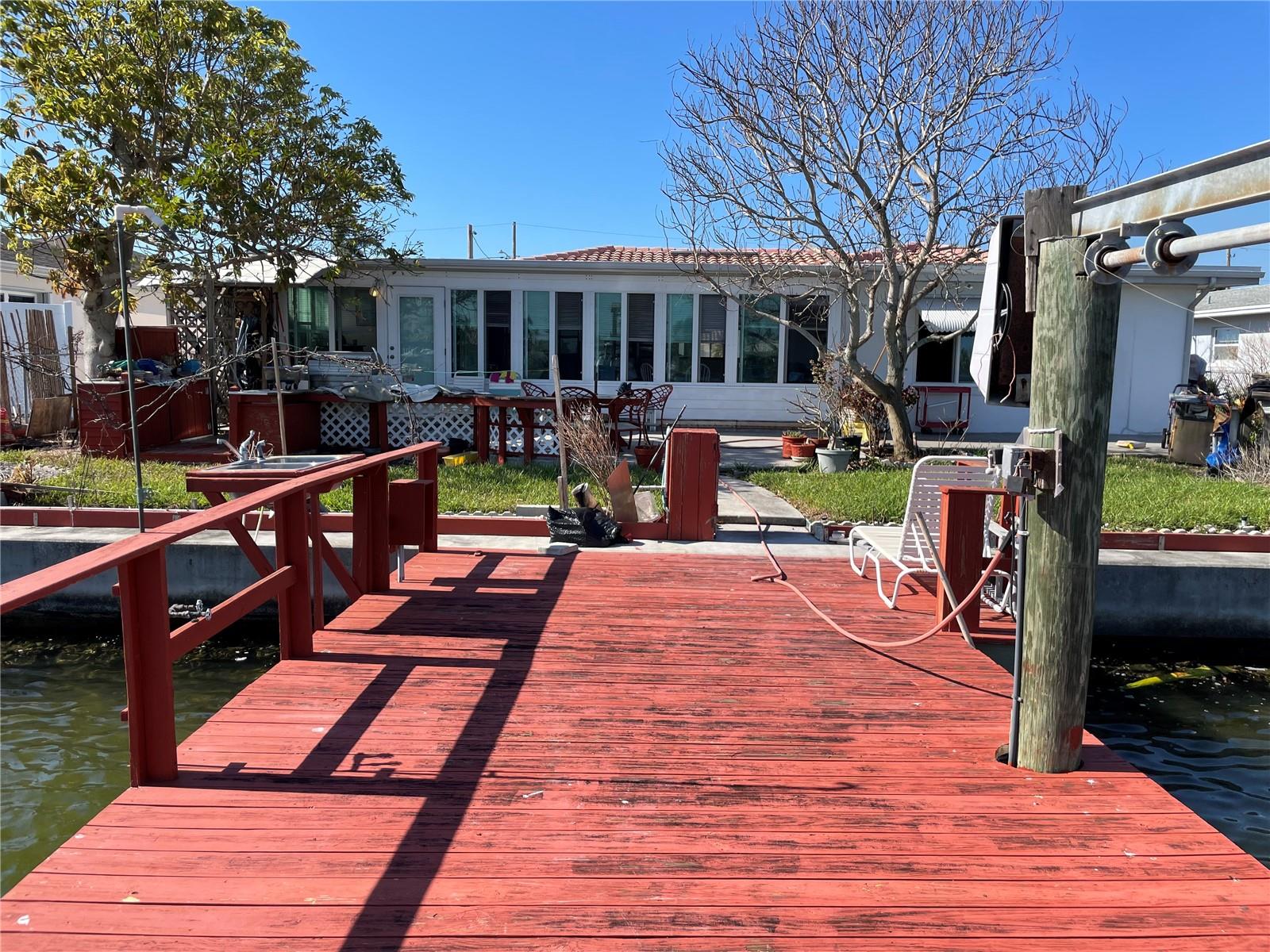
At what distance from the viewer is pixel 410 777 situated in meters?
3.18

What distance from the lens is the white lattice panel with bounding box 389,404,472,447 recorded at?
12516 mm

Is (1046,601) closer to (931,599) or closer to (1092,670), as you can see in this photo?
(931,599)

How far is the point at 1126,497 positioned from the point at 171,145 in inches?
530

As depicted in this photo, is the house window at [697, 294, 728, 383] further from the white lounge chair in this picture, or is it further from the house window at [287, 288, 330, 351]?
the white lounge chair

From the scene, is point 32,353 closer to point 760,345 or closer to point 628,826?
point 760,345

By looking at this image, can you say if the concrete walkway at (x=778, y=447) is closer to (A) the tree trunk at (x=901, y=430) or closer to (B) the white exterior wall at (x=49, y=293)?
(A) the tree trunk at (x=901, y=430)

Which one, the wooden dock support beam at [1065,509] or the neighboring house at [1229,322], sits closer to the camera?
the wooden dock support beam at [1065,509]

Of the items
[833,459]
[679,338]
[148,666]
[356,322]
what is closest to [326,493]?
[833,459]

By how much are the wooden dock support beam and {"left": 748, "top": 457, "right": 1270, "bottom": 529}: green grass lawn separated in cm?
501

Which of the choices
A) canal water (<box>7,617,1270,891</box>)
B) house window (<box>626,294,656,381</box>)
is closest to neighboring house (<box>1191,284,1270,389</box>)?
house window (<box>626,294,656,381</box>)

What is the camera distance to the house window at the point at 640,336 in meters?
15.7

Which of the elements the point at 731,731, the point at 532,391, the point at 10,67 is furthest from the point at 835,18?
the point at 10,67

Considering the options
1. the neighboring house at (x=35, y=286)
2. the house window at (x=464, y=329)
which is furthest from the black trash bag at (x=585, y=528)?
the neighboring house at (x=35, y=286)

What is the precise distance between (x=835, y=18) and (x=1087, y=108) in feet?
11.0
